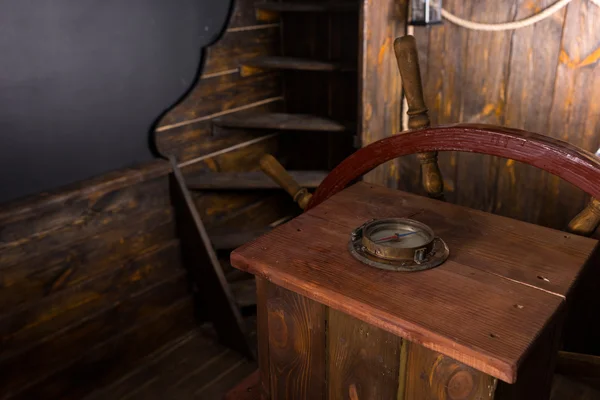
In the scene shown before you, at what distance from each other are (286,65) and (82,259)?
123 centimetres

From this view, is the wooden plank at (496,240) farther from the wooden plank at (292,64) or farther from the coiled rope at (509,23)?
the wooden plank at (292,64)

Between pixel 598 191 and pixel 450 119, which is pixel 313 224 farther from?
pixel 450 119

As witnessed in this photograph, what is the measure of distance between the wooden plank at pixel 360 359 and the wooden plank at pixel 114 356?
1615mm

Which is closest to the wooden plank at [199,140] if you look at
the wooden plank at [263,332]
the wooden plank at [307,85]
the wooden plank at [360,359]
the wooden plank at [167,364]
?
the wooden plank at [307,85]

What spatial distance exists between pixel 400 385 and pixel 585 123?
62.2 inches

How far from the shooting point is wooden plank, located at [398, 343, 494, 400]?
0.88 m

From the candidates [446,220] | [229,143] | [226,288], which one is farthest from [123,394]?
[446,220]

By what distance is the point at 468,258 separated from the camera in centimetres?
108

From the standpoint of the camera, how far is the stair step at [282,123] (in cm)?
268

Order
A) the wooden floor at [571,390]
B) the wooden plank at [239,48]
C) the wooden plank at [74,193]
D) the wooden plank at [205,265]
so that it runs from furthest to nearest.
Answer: the wooden plank at [239,48] → the wooden plank at [205,265] → the wooden plank at [74,193] → the wooden floor at [571,390]

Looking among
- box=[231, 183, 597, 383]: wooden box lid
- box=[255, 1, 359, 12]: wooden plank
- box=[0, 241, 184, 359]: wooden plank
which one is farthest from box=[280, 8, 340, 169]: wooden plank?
box=[231, 183, 597, 383]: wooden box lid

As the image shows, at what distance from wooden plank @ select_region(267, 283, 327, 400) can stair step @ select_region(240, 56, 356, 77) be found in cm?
169

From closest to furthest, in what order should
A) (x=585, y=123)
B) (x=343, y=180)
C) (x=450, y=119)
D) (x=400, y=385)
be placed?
(x=400, y=385) → (x=343, y=180) → (x=585, y=123) → (x=450, y=119)

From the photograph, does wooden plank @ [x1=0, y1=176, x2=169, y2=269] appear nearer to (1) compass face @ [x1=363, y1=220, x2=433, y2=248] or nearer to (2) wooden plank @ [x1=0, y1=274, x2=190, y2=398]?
(2) wooden plank @ [x1=0, y1=274, x2=190, y2=398]
